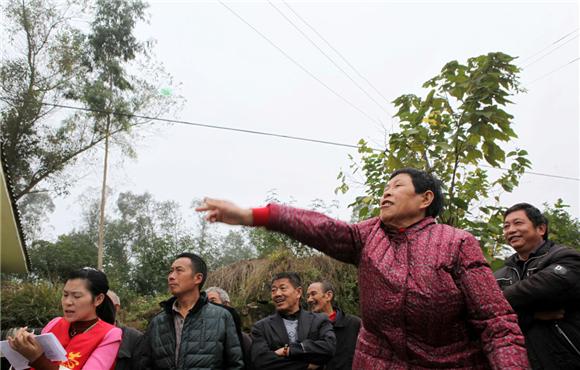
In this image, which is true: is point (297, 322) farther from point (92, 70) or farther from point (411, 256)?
point (92, 70)

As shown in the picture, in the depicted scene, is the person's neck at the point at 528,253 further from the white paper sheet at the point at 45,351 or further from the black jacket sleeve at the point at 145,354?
the white paper sheet at the point at 45,351

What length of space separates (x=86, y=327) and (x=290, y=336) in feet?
5.65

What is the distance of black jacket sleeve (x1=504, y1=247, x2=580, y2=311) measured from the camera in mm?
3332

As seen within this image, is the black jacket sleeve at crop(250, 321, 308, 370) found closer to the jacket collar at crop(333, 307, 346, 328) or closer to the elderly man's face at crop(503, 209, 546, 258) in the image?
the jacket collar at crop(333, 307, 346, 328)

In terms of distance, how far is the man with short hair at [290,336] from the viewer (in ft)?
14.4

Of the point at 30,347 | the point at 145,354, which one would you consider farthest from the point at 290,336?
the point at 30,347

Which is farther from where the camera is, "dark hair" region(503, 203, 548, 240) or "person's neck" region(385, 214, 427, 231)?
"dark hair" region(503, 203, 548, 240)

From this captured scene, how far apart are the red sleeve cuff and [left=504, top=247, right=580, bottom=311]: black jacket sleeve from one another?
1892 millimetres

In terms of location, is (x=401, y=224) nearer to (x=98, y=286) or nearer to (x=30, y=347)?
(x=30, y=347)

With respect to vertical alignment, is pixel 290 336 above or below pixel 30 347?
below

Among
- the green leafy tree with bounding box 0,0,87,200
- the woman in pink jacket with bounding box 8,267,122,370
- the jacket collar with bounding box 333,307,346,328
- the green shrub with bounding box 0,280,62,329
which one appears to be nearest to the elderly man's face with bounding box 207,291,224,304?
the jacket collar with bounding box 333,307,346,328

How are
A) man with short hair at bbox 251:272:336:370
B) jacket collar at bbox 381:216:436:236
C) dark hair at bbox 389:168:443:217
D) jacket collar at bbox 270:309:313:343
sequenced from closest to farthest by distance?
jacket collar at bbox 381:216:436:236, dark hair at bbox 389:168:443:217, man with short hair at bbox 251:272:336:370, jacket collar at bbox 270:309:313:343

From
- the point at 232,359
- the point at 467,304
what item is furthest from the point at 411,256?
the point at 232,359

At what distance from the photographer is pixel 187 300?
4273mm
